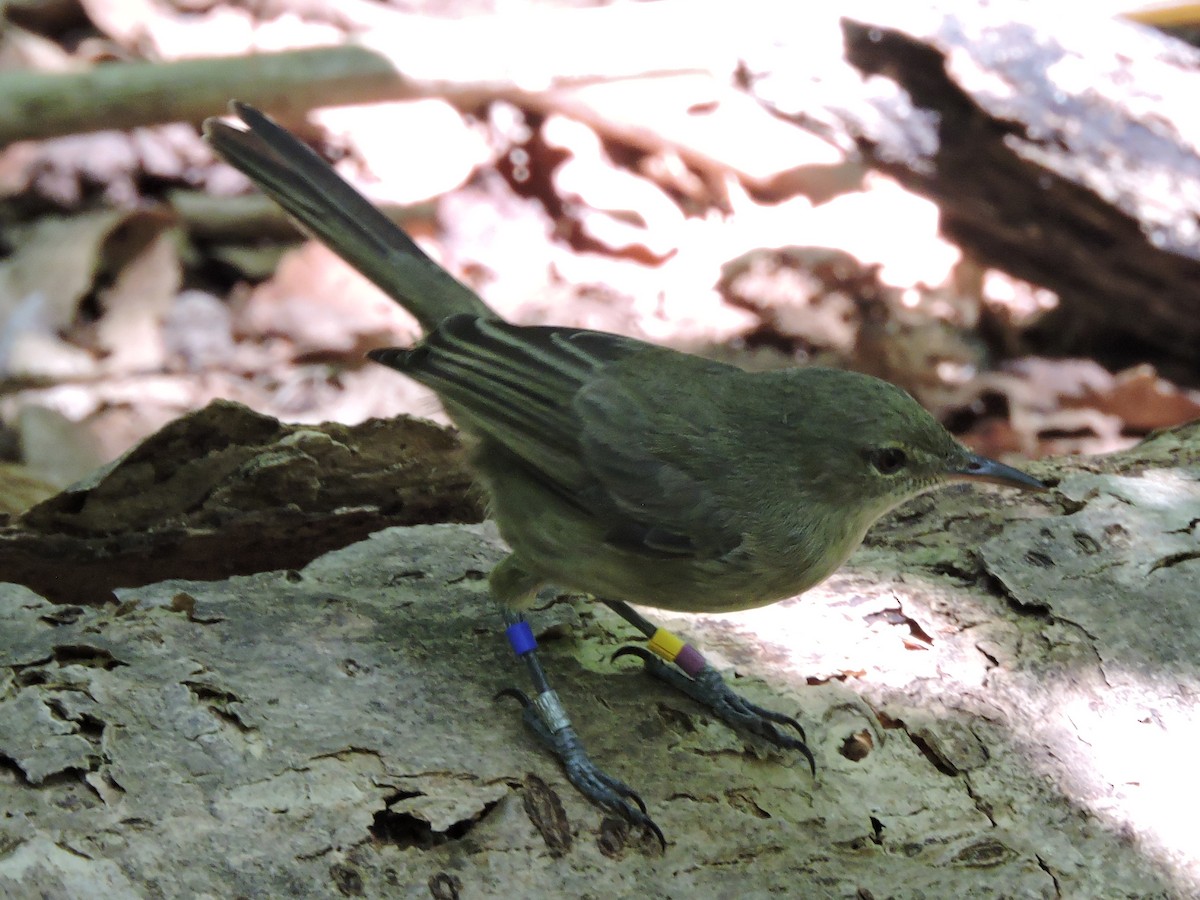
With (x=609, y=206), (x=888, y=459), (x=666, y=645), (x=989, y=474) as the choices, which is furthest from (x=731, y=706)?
(x=609, y=206)

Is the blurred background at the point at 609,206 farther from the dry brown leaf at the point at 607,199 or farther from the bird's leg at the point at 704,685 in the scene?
the bird's leg at the point at 704,685

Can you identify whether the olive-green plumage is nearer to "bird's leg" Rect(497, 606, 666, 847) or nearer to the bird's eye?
the bird's eye

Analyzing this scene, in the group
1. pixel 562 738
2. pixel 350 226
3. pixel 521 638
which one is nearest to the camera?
pixel 562 738

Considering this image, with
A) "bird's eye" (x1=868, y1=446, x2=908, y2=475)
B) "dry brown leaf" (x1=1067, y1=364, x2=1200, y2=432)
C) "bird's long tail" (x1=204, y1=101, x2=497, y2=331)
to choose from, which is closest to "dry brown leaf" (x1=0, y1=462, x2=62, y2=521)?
"bird's long tail" (x1=204, y1=101, x2=497, y2=331)

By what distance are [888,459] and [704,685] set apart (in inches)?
29.7

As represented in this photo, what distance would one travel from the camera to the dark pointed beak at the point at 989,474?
3148 millimetres

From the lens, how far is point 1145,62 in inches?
224

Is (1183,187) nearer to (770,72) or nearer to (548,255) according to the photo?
(770,72)

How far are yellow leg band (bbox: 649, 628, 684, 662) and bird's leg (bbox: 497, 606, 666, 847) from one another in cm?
32

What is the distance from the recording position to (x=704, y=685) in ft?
10.2

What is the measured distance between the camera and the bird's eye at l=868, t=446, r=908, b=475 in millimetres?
3072

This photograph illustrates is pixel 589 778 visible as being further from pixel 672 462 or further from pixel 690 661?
pixel 672 462

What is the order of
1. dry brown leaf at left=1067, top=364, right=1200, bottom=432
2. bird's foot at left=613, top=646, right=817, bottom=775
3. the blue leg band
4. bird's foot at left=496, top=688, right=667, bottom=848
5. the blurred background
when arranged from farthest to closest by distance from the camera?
dry brown leaf at left=1067, top=364, right=1200, bottom=432, the blurred background, the blue leg band, bird's foot at left=613, top=646, right=817, bottom=775, bird's foot at left=496, top=688, right=667, bottom=848

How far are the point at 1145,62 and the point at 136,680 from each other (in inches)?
207
